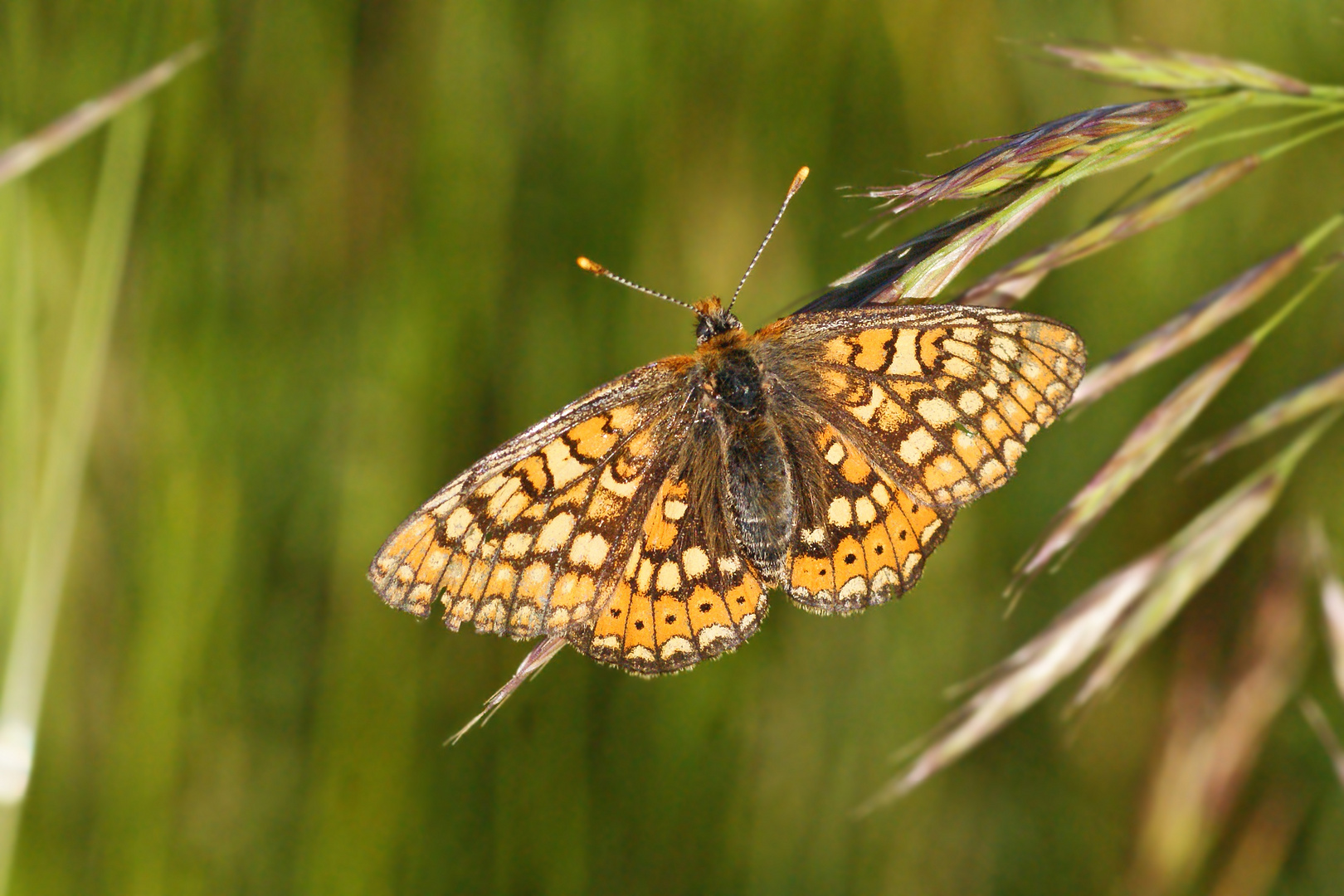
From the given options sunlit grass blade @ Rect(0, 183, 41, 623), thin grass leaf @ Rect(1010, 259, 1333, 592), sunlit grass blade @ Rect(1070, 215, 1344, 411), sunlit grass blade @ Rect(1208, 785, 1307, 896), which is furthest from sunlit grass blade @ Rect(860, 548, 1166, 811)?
sunlit grass blade @ Rect(0, 183, 41, 623)

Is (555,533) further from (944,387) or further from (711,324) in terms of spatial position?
(944,387)

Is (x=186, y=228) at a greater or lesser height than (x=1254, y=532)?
greater

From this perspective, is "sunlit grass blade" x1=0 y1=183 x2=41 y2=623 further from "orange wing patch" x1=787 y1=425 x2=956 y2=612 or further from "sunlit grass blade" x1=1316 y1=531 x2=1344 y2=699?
"sunlit grass blade" x1=1316 y1=531 x2=1344 y2=699

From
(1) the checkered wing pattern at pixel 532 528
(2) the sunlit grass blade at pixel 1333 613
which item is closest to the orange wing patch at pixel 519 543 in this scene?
(1) the checkered wing pattern at pixel 532 528

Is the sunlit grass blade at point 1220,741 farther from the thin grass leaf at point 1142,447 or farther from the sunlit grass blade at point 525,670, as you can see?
the sunlit grass blade at point 525,670

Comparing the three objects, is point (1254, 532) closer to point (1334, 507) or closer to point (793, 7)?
point (1334, 507)

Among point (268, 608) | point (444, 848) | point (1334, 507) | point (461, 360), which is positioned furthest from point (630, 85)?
point (1334, 507)
